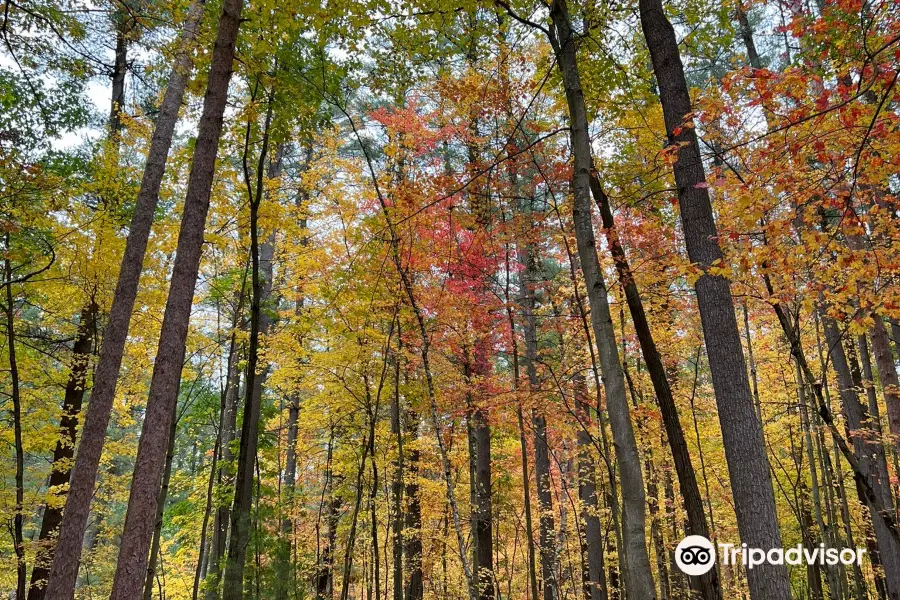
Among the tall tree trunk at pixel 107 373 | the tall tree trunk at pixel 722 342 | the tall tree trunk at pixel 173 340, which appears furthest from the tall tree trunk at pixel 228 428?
the tall tree trunk at pixel 722 342

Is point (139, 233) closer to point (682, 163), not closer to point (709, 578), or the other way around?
point (682, 163)

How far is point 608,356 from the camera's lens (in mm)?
3869

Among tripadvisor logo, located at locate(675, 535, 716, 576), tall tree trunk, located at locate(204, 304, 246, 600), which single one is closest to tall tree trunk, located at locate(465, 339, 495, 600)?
tripadvisor logo, located at locate(675, 535, 716, 576)

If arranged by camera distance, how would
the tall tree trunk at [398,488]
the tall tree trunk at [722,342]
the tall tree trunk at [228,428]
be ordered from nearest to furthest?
the tall tree trunk at [722,342] → the tall tree trunk at [398,488] → the tall tree trunk at [228,428]

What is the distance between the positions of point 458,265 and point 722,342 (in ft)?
17.1

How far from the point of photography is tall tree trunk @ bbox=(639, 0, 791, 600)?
407 cm

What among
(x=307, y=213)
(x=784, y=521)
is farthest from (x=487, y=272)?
(x=784, y=521)

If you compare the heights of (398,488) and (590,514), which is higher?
(398,488)

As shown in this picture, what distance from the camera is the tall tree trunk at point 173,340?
3.73 metres

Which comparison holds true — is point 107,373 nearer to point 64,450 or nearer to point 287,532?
point 287,532

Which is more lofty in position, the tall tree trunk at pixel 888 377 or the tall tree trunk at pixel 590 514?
the tall tree trunk at pixel 888 377

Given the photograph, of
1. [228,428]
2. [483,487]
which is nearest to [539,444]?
[483,487]

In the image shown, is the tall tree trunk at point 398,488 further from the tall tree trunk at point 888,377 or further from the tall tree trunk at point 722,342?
the tall tree trunk at point 888,377

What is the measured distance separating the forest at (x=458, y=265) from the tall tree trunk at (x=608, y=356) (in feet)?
0.09
